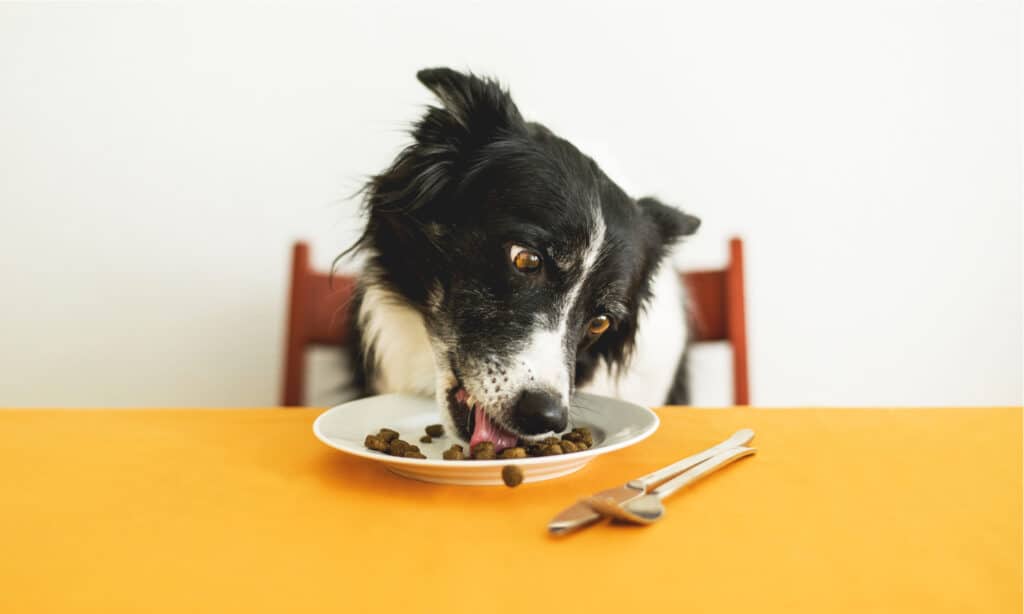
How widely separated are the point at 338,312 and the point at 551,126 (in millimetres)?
908

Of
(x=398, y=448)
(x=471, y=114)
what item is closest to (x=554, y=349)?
(x=398, y=448)

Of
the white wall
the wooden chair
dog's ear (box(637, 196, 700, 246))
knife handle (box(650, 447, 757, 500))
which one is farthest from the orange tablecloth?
the white wall

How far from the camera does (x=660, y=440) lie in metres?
1.12

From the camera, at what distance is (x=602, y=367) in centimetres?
178

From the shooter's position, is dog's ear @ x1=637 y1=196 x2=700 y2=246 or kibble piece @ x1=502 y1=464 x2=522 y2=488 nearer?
kibble piece @ x1=502 y1=464 x2=522 y2=488

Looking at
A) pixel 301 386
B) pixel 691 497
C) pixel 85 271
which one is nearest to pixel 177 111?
pixel 85 271

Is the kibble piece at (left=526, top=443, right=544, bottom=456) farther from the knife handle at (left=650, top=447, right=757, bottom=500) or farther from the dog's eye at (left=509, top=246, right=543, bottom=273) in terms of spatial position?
the dog's eye at (left=509, top=246, right=543, bottom=273)

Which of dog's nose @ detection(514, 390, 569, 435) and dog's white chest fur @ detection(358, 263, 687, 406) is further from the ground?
dog's white chest fur @ detection(358, 263, 687, 406)

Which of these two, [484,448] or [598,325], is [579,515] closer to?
[484,448]

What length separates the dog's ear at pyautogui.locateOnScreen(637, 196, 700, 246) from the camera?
1.71m

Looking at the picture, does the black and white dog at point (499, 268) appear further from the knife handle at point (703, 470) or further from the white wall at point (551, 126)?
the white wall at point (551, 126)

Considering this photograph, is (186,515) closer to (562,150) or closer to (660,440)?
(660,440)

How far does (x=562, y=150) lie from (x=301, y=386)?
1.19 meters

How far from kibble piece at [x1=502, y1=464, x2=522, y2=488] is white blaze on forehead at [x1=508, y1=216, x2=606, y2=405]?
1.04ft
